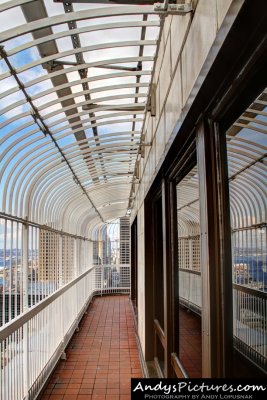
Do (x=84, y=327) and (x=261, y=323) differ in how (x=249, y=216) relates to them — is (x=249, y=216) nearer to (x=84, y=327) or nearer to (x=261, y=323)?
(x=261, y=323)

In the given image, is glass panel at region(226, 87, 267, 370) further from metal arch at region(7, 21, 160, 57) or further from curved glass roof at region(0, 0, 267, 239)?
metal arch at region(7, 21, 160, 57)

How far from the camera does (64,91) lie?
386 cm

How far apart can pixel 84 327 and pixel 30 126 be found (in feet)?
21.4

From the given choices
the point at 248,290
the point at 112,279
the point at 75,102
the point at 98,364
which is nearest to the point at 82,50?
the point at 75,102

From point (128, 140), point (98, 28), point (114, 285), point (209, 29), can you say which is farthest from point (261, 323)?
point (114, 285)

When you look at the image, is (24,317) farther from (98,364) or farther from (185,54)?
(185,54)

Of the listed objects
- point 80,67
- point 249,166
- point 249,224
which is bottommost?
point 249,224

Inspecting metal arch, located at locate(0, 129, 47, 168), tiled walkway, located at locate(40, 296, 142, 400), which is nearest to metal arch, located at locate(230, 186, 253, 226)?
metal arch, located at locate(0, 129, 47, 168)

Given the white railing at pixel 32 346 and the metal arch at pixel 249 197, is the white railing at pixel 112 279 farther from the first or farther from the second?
the metal arch at pixel 249 197

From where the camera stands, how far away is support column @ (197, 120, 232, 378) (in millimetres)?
1912

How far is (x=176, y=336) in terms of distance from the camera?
11.7 ft

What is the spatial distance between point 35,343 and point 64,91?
314 cm

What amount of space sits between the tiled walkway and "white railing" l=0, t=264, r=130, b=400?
22 centimetres

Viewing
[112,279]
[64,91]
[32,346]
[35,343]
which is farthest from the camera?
[112,279]
